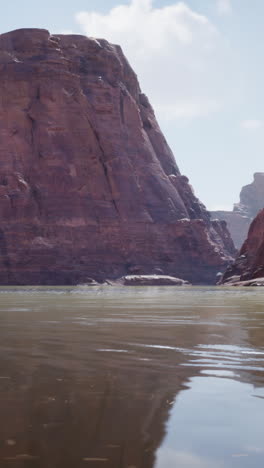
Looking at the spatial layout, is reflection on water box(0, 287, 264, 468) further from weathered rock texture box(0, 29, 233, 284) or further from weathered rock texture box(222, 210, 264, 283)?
weathered rock texture box(0, 29, 233, 284)

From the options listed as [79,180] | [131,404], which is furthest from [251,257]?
[131,404]

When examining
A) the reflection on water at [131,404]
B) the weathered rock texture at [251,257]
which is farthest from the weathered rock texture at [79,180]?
the reflection on water at [131,404]

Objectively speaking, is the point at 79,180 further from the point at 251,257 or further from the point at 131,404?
the point at 131,404

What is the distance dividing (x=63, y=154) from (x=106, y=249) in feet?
68.1

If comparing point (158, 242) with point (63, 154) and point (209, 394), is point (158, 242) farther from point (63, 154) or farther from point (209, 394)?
point (209, 394)

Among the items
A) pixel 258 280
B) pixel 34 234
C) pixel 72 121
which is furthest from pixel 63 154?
pixel 258 280

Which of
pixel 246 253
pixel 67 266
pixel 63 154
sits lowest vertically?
pixel 67 266

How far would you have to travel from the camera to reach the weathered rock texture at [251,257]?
3216 inches

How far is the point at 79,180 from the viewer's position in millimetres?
126438

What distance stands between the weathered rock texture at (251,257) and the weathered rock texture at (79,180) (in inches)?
1241

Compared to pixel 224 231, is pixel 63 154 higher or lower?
higher

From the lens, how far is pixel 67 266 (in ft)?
379

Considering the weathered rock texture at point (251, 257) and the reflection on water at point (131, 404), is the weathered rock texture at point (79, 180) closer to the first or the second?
the weathered rock texture at point (251, 257)

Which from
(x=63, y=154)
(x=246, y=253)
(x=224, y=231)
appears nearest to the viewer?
(x=246, y=253)
